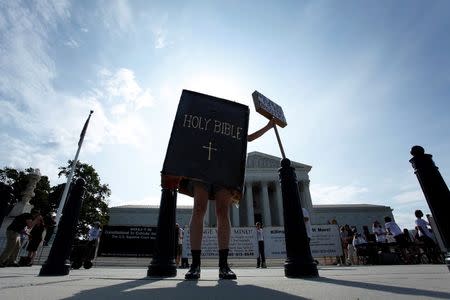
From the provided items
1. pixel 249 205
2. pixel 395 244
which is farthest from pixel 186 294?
pixel 249 205

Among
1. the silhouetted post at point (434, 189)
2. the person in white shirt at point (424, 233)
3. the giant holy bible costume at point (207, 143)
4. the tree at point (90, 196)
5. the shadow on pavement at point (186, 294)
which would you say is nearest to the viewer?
the shadow on pavement at point (186, 294)

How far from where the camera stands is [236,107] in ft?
11.6

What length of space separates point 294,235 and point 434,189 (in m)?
1.60

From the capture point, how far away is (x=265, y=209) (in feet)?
150

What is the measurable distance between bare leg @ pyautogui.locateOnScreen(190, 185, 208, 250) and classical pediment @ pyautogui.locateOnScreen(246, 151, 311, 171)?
45.9 m

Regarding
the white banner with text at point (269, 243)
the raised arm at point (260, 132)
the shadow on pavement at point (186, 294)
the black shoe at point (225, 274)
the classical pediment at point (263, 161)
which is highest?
the classical pediment at point (263, 161)

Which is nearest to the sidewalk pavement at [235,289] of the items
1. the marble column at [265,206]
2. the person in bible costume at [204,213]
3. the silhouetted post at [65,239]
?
the person in bible costume at [204,213]

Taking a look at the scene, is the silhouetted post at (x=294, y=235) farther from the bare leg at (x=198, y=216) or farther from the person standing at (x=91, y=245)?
the person standing at (x=91, y=245)

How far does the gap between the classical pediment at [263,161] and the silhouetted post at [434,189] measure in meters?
46.0

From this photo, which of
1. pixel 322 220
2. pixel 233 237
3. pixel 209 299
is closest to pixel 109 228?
pixel 233 237

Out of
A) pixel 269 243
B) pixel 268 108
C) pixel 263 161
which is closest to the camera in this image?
pixel 268 108

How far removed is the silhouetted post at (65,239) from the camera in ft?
12.1

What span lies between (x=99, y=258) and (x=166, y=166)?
15.0 m

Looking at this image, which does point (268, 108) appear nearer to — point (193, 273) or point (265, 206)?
point (193, 273)
